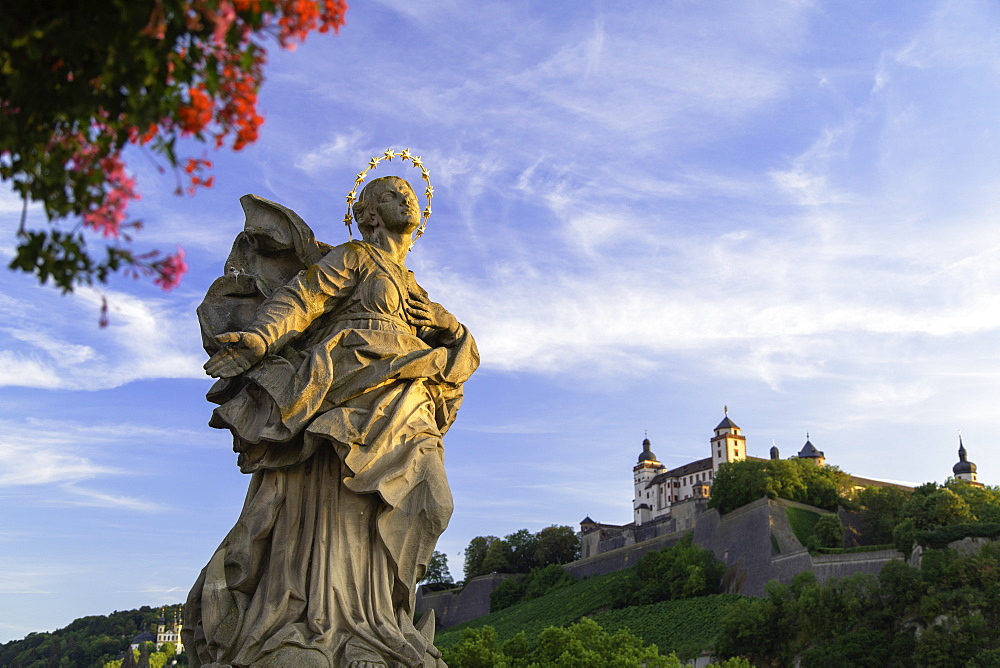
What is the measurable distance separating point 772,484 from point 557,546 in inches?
956

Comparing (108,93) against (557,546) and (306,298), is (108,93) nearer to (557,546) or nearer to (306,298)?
(306,298)

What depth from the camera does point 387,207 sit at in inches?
297

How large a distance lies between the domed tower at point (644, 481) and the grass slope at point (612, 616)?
31.9 meters

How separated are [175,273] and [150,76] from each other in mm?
472

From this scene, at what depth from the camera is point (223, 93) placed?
2473 millimetres

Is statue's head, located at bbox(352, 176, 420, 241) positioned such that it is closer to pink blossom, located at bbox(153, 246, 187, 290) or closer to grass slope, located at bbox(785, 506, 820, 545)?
pink blossom, located at bbox(153, 246, 187, 290)

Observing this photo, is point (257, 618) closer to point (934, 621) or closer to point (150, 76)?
point (150, 76)

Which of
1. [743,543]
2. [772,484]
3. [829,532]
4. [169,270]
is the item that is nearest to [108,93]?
[169,270]

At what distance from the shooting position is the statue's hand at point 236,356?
253 inches

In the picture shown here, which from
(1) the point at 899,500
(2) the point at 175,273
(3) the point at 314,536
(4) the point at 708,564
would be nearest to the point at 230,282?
(3) the point at 314,536

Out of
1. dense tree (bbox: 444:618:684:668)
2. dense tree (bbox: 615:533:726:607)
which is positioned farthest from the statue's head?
dense tree (bbox: 615:533:726:607)

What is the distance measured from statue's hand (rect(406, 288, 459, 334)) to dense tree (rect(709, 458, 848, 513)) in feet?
192

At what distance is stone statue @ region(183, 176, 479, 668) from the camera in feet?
20.4

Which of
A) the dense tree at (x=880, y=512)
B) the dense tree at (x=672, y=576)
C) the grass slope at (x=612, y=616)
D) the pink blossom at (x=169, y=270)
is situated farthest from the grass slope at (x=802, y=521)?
the pink blossom at (x=169, y=270)
